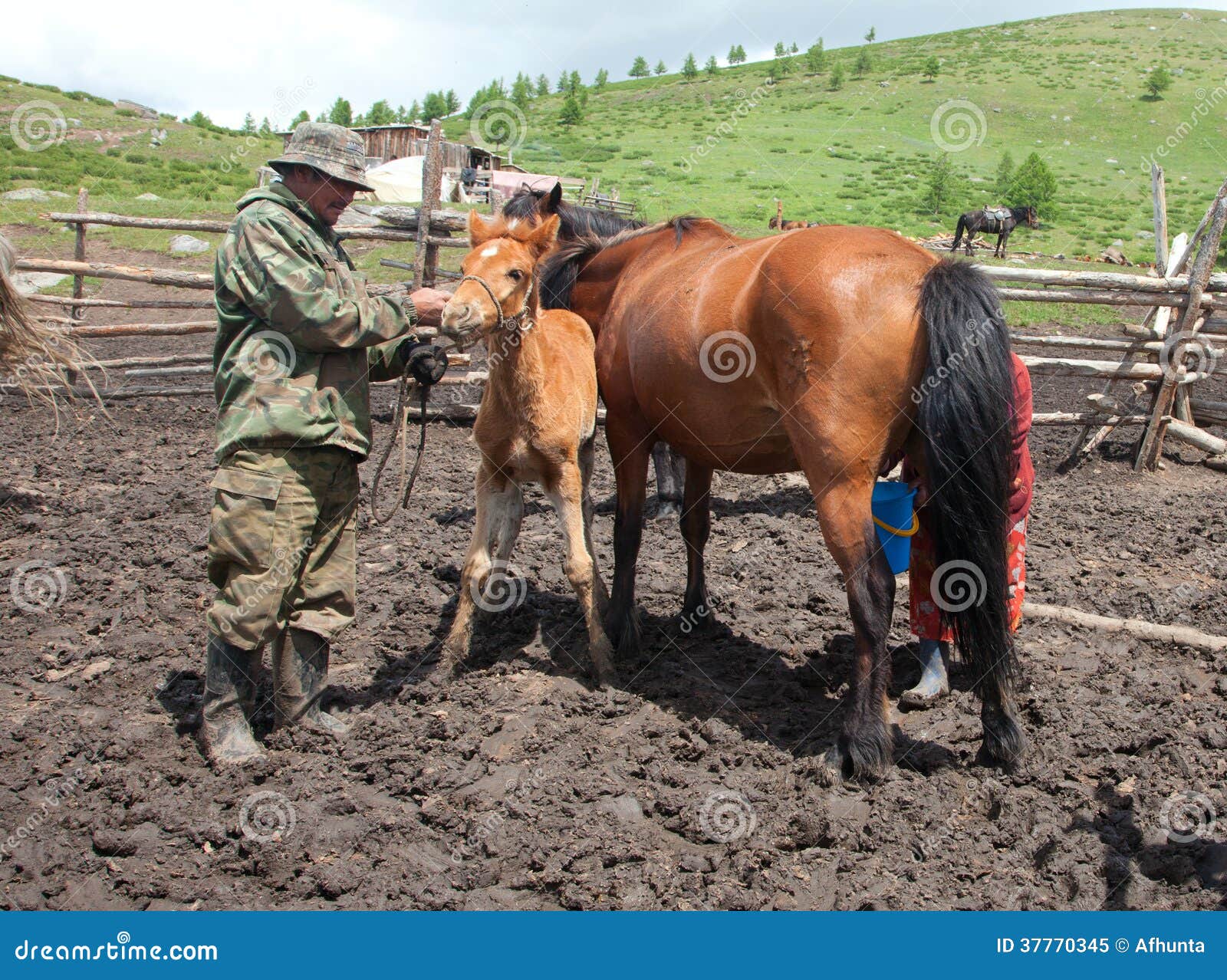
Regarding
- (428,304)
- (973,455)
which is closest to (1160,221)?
(973,455)

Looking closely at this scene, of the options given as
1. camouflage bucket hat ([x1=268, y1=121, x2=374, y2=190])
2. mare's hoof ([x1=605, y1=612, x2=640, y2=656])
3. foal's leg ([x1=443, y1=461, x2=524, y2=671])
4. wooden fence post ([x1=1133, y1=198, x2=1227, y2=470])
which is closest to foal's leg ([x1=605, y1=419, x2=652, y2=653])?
mare's hoof ([x1=605, y1=612, x2=640, y2=656])

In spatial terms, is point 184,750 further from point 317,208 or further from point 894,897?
point 894,897

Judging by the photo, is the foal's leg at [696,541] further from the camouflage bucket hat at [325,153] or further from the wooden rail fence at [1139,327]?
the wooden rail fence at [1139,327]

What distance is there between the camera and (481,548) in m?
4.58

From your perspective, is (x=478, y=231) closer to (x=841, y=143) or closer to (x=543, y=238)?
(x=543, y=238)

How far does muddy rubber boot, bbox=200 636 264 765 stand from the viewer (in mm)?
3734

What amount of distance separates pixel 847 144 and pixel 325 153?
56151 millimetres

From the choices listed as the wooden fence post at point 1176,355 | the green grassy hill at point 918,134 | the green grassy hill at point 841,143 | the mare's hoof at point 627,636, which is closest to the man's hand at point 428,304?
the mare's hoof at point 627,636

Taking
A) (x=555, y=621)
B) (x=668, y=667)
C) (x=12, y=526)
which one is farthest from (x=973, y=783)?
(x=12, y=526)

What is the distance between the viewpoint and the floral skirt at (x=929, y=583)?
13.6 ft

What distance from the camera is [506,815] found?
133 inches

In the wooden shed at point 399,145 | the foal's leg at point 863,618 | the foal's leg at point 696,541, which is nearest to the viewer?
the foal's leg at point 863,618

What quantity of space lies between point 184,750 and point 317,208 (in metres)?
2.31

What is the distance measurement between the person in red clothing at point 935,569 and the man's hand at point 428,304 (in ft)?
7.10
